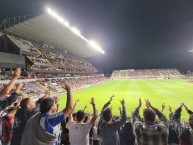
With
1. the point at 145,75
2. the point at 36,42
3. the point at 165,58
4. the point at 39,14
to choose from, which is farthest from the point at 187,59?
the point at 39,14

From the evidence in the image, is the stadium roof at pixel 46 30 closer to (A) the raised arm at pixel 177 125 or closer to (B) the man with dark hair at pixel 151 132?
(A) the raised arm at pixel 177 125

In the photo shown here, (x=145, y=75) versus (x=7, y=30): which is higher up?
(x=7, y=30)

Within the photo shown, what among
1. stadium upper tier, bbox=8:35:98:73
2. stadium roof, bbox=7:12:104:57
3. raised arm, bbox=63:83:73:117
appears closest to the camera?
raised arm, bbox=63:83:73:117

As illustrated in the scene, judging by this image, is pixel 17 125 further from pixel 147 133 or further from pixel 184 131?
pixel 184 131

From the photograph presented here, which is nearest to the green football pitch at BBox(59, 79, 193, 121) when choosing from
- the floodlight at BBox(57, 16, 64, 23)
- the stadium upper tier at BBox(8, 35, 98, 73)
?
the stadium upper tier at BBox(8, 35, 98, 73)

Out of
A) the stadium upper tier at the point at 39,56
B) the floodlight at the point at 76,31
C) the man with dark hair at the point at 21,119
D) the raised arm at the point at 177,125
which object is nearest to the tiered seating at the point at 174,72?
the stadium upper tier at the point at 39,56

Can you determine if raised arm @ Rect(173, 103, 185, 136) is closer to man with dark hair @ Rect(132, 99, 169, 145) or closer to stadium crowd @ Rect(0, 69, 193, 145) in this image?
stadium crowd @ Rect(0, 69, 193, 145)

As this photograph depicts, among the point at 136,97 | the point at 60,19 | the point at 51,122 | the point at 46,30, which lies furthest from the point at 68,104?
the point at 46,30

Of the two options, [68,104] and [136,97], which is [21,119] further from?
[136,97]

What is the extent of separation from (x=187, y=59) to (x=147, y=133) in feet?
324

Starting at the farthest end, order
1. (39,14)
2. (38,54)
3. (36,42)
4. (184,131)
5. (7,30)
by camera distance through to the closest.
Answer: (36,42) < (38,54) < (7,30) < (39,14) < (184,131)

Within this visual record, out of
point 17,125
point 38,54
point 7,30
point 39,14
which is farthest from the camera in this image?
point 38,54

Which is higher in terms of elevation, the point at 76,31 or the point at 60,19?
the point at 76,31

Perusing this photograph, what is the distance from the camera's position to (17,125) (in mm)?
3885
